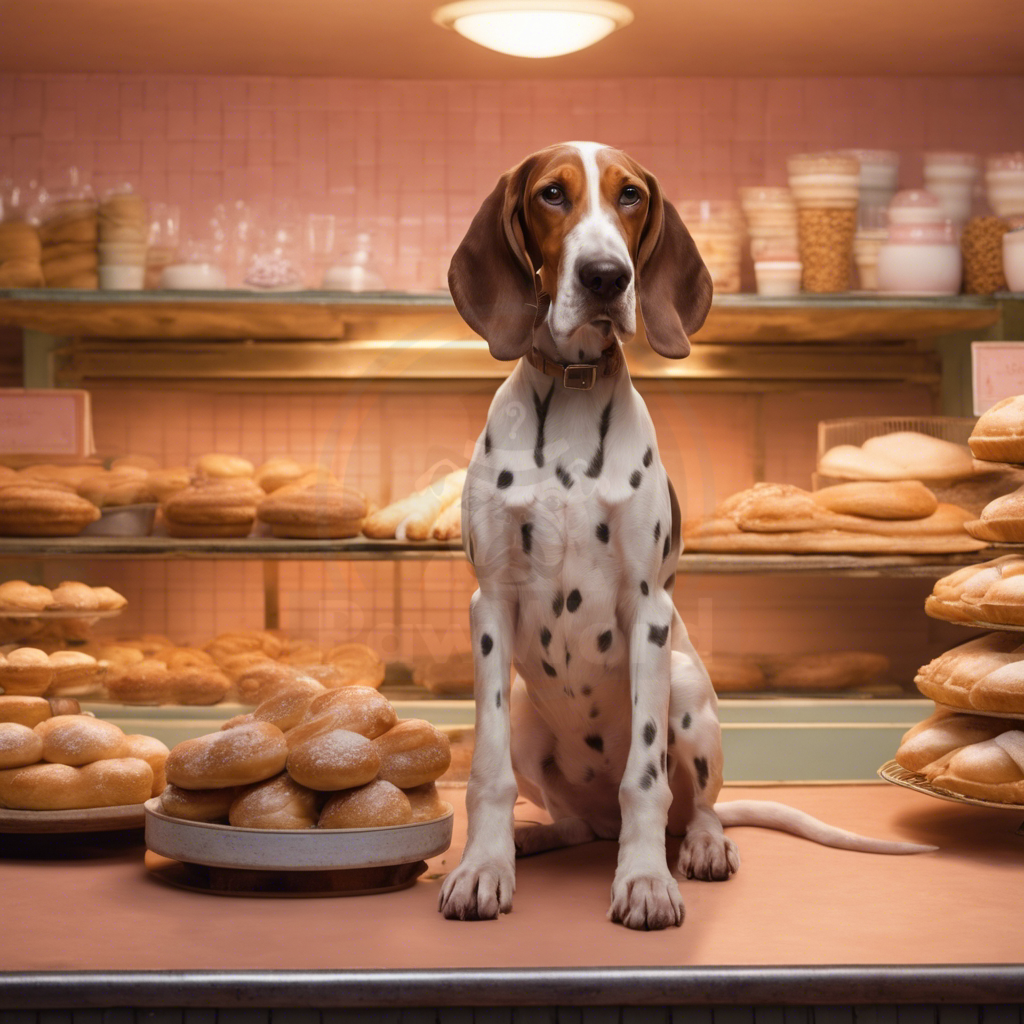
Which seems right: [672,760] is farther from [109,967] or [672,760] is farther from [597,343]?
[109,967]

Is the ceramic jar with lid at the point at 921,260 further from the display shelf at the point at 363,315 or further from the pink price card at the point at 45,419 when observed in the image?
the pink price card at the point at 45,419

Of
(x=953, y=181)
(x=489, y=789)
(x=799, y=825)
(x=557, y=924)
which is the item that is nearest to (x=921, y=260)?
(x=953, y=181)

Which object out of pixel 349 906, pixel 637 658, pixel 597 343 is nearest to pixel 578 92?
pixel 597 343

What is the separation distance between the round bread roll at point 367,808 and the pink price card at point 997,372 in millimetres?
2275

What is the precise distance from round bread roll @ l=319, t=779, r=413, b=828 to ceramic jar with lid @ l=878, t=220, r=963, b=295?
2.61m

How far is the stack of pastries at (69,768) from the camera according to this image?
1.81m

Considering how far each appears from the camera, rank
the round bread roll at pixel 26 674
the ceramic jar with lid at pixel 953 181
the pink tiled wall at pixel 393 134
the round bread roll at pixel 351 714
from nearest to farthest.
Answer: the round bread roll at pixel 351 714, the round bread roll at pixel 26 674, the ceramic jar with lid at pixel 953 181, the pink tiled wall at pixel 393 134

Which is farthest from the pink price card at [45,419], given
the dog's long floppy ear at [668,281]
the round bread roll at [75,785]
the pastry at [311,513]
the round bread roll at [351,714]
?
the dog's long floppy ear at [668,281]

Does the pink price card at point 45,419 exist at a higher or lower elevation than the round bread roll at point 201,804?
Answer: higher

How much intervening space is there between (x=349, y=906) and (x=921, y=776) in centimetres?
107

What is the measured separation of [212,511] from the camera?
356 cm

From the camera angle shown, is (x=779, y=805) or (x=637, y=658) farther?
(x=779, y=805)

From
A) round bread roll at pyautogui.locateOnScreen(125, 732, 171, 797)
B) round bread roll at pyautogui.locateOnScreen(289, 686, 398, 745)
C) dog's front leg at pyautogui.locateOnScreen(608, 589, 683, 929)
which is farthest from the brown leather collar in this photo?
round bread roll at pyautogui.locateOnScreen(125, 732, 171, 797)

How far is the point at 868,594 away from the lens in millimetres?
3998
